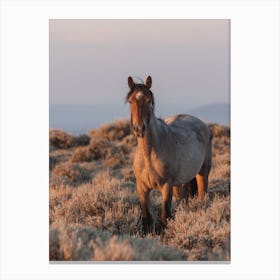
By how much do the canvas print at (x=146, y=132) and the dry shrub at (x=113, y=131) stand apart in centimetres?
948

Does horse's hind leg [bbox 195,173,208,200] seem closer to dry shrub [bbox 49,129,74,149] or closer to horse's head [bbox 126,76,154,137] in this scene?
horse's head [bbox 126,76,154,137]

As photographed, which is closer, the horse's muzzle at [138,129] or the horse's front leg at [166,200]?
the horse's muzzle at [138,129]

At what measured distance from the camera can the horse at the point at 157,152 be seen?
258 inches

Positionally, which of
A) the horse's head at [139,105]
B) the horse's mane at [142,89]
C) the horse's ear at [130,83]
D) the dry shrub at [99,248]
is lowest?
the dry shrub at [99,248]

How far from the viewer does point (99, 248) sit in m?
5.70

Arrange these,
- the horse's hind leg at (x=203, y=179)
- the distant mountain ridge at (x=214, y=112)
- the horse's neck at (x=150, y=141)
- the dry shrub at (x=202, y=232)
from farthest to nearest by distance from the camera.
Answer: the distant mountain ridge at (x=214, y=112) < the horse's hind leg at (x=203, y=179) < the horse's neck at (x=150, y=141) < the dry shrub at (x=202, y=232)

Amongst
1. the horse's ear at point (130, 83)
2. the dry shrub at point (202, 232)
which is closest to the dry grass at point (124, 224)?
the dry shrub at point (202, 232)

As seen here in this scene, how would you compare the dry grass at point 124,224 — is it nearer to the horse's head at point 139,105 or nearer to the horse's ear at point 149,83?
the horse's head at point 139,105

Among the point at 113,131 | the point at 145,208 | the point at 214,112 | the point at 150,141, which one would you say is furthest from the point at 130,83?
the point at 113,131

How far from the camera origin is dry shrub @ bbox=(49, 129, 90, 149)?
17.3 meters
